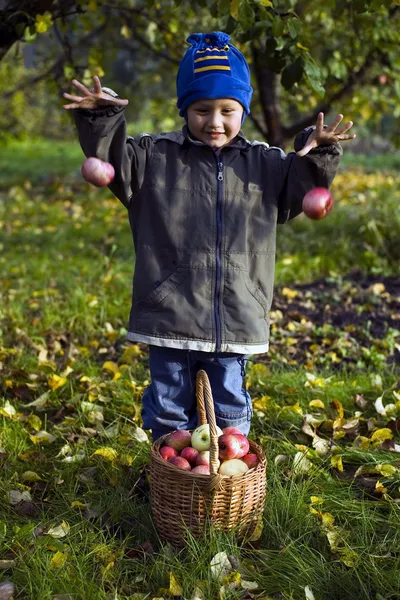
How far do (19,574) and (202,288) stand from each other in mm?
1099

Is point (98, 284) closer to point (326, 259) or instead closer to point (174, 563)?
point (326, 259)

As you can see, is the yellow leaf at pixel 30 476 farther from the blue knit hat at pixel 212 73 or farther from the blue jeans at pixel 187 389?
the blue knit hat at pixel 212 73

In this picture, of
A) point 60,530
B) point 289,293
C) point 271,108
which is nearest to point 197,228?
point 60,530

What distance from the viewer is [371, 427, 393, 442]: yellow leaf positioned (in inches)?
119

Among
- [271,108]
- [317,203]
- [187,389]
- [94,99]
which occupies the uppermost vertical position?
[271,108]

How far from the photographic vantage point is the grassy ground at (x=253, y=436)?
2268 millimetres

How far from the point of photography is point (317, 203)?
2307 mm

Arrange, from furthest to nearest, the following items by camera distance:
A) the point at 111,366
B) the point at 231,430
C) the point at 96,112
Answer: the point at 111,366
the point at 231,430
the point at 96,112

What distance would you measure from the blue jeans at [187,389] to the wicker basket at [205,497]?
230 mm

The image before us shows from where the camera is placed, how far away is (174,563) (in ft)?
7.63

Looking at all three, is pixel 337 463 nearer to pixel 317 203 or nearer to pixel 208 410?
pixel 208 410

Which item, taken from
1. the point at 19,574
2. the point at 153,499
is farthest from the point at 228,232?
the point at 19,574

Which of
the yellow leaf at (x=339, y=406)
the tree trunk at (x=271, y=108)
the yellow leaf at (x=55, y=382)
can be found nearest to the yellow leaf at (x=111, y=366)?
the yellow leaf at (x=55, y=382)

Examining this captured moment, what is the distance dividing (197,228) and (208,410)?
0.64 metres
